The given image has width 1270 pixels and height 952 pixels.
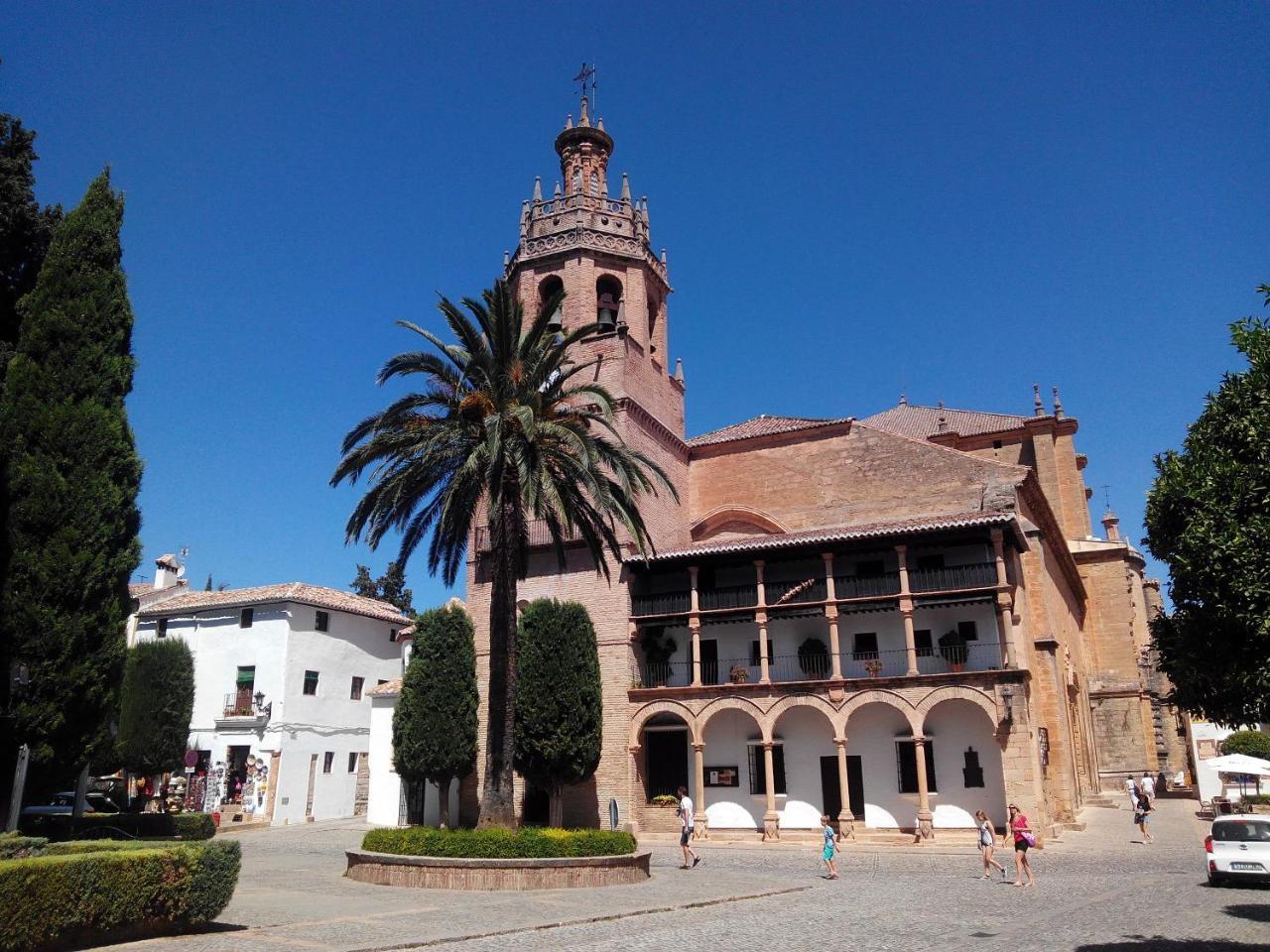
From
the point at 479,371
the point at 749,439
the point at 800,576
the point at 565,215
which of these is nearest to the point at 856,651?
the point at 800,576

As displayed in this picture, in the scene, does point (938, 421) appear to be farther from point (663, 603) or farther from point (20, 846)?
point (20, 846)

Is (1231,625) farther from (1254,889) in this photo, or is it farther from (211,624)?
(211,624)

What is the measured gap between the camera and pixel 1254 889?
16.9m

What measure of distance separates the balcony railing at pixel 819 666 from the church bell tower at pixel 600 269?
8.66m

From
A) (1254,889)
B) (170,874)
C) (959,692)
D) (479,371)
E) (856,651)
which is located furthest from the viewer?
(856,651)

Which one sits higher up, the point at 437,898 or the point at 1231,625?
the point at 1231,625

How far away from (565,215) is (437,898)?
80.0ft

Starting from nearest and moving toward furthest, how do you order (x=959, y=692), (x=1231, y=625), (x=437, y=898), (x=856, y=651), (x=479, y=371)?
1. (x=1231, y=625)
2. (x=437, y=898)
3. (x=479, y=371)
4. (x=959, y=692)
5. (x=856, y=651)

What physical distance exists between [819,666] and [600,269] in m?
15.3

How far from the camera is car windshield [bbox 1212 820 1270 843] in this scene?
17.1m

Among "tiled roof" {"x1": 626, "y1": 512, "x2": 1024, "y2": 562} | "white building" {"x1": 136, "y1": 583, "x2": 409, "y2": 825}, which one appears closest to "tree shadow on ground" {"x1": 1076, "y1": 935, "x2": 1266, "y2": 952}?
"tiled roof" {"x1": 626, "y1": 512, "x2": 1024, "y2": 562}

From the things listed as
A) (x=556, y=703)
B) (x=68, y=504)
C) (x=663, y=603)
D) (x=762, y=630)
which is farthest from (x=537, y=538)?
(x=68, y=504)

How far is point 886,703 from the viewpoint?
27.5m

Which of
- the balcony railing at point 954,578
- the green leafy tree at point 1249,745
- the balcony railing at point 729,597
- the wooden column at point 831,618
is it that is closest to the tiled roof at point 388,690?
the balcony railing at point 729,597
